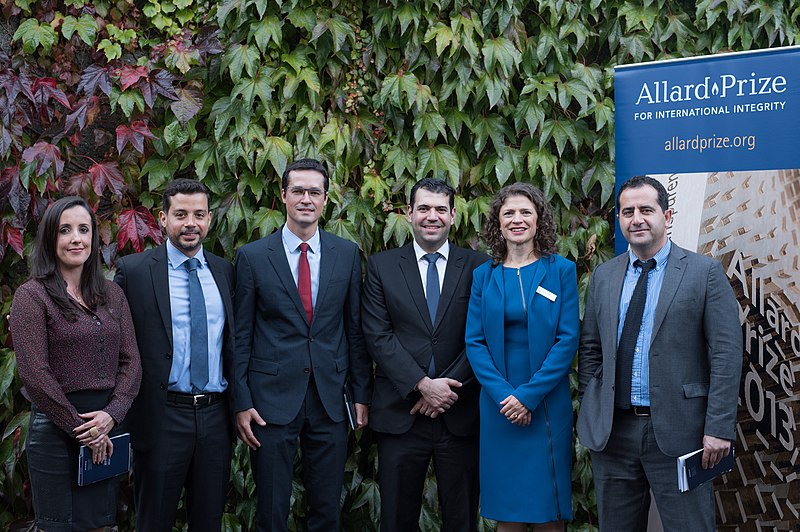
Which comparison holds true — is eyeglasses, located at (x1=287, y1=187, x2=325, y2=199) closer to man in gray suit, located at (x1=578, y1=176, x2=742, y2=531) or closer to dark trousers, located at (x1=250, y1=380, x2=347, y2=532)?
dark trousers, located at (x1=250, y1=380, x2=347, y2=532)

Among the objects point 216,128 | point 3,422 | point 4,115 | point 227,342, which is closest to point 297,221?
point 227,342

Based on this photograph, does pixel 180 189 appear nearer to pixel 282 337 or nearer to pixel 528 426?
pixel 282 337

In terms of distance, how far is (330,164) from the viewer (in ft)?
11.8

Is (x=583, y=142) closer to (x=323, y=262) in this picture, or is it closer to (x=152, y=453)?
(x=323, y=262)

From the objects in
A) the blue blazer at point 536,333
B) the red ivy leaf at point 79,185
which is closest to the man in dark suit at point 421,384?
the blue blazer at point 536,333

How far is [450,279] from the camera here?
3082mm

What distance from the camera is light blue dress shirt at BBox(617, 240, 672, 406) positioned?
2670 mm

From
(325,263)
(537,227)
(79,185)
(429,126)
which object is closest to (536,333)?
(537,227)

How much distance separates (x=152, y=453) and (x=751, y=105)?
262cm

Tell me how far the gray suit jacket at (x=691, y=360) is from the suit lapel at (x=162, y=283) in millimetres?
1545

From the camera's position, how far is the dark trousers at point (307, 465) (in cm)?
295

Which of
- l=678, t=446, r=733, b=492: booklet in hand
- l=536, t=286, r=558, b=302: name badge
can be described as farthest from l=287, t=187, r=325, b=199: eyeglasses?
l=678, t=446, r=733, b=492: booklet in hand

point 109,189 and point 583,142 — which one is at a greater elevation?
point 583,142

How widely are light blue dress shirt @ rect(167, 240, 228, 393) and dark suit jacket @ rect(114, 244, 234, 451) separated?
0.03 meters
